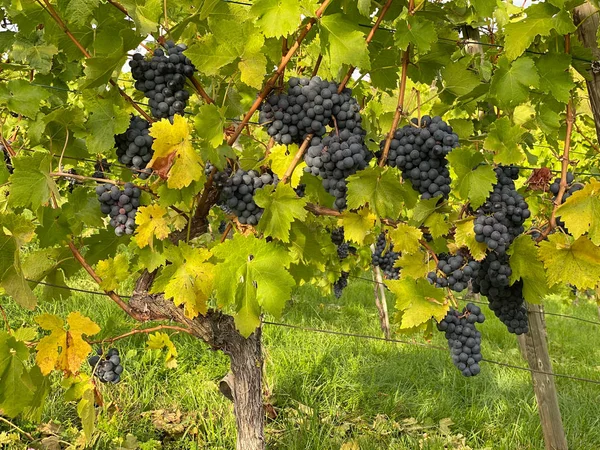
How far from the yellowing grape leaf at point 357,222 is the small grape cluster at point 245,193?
0.86 feet

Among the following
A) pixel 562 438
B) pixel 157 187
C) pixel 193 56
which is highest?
pixel 193 56

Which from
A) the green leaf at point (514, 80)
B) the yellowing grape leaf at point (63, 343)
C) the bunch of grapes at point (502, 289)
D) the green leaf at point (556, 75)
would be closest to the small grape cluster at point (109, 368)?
the yellowing grape leaf at point (63, 343)

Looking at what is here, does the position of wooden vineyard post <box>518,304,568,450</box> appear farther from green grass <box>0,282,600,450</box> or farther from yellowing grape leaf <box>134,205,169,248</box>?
yellowing grape leaf <box>134,205,169,248</box>

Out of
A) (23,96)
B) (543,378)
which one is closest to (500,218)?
(23,96)

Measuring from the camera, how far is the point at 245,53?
1425 millimetres

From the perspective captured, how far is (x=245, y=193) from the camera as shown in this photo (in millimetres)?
1529

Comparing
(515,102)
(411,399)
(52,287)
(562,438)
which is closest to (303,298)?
(411,399)

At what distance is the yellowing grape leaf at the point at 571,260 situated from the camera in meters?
1.50

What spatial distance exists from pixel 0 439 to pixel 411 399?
2.87 m

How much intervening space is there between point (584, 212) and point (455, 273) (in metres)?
0.39

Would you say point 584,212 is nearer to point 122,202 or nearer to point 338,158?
point 338,158

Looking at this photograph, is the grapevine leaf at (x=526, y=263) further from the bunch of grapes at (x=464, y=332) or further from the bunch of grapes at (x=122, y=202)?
the bunch of grapes at (x=122, y=202)

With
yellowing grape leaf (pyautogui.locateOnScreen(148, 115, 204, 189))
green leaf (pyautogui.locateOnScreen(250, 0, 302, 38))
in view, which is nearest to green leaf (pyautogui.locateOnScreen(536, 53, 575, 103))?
green leaf (pyautogui.locateOnScreen(250, 0, 302, 38))

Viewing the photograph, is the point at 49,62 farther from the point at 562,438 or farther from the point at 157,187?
the point at 562,438
